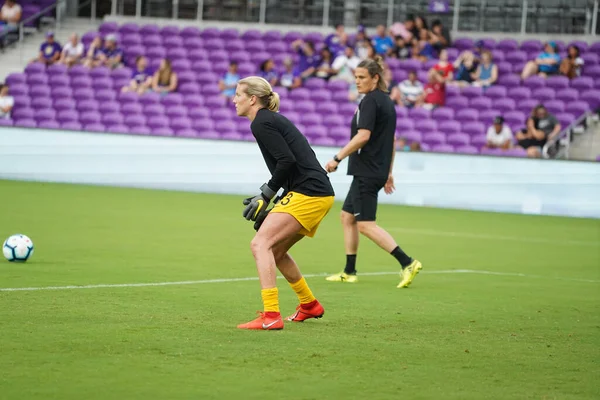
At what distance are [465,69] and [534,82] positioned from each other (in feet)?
5.39

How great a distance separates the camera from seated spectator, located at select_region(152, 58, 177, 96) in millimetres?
28453

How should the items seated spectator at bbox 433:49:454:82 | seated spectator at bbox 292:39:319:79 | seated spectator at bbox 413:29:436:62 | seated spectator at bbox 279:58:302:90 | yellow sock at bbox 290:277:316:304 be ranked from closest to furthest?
1. yellow sock at bbox 290:277:316:304
2. seated spectator at bbox 433:49:454:82
3. seated spectator at bbox 413:29:436:62
4. seated spectator at bbox 279:58:302:90
5. seated spectator at bbox 292:39:319:79

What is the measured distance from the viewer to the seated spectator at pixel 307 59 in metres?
27.8

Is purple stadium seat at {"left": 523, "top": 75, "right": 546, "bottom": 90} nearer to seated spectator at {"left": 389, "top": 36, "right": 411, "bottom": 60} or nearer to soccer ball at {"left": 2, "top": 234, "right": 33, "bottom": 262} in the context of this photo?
seated spectator at {"left": 389, "top": 36, "right": 411, "bottom": 60}

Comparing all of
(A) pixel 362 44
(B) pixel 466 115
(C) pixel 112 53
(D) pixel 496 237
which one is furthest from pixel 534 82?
(C) pixel 112 53

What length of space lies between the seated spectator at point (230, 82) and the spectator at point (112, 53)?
3.42m

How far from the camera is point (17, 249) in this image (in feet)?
37.1

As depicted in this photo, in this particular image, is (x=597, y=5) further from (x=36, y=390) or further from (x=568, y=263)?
(x=36, y=390)

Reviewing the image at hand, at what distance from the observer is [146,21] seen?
106ft

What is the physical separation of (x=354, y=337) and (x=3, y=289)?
334 cm

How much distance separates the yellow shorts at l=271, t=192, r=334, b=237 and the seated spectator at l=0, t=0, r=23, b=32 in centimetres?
2538

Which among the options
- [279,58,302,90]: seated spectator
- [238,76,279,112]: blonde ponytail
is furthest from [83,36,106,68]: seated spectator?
[238,76,279,112]: blonde ponytail

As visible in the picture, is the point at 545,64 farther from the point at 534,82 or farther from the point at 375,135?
the point at 375,135

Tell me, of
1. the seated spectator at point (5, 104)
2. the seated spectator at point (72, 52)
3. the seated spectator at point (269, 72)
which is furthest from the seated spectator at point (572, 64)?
the seated spectator at point (5, 104)
